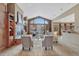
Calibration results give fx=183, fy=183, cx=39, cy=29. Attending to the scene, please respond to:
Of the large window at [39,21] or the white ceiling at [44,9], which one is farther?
the large window at [39,21]

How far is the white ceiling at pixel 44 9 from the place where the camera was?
17.8 feet

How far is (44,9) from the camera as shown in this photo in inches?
218

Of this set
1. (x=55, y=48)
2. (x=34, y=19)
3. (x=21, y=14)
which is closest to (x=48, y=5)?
(x=34, y=19)

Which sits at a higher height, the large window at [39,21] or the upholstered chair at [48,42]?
the large window at [39,21]

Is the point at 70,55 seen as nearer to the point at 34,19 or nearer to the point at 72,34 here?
the point at 72,34

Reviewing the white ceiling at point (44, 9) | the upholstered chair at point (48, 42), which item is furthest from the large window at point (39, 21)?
the upholstered chair at point (48, 42)

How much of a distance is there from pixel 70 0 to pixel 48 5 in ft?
2.18

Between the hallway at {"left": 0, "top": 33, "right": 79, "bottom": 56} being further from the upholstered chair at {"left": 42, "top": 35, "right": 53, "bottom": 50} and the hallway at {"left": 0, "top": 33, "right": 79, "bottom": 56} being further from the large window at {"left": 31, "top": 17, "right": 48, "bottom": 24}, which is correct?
the large window at {"left": 31, "top": 17, "right": 48, "bottom": 24}

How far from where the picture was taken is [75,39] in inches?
222

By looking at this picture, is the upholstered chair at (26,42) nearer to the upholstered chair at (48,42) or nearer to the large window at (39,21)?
the upholstered chair at (48,42)

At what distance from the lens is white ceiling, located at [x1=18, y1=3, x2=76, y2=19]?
5434 millimetres

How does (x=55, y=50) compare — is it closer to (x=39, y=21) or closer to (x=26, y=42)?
(x=39, y=21)

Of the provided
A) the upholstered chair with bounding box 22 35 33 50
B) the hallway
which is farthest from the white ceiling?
the upholstered chair with bounding box 22 35 33 50

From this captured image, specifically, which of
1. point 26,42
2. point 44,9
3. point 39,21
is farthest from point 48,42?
point 44,9
